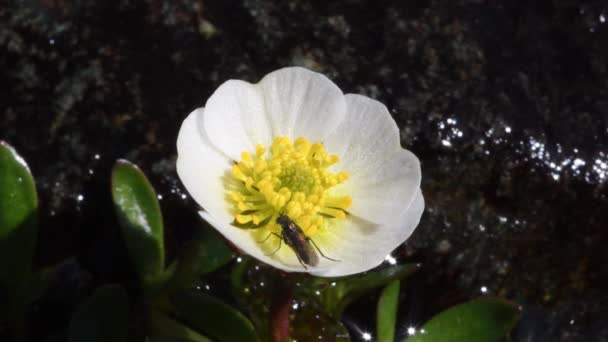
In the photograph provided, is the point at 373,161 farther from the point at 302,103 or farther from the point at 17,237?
the point at 17,237

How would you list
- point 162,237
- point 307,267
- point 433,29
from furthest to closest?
point 433,29
point 162,237
point 307,267

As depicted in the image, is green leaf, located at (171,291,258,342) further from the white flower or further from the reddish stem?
the white flower

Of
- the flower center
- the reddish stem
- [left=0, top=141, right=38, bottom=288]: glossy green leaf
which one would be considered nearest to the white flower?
the flower center

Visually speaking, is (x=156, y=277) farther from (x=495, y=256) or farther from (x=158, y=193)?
(x=495, y=256)

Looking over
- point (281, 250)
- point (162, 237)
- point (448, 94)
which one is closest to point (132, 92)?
point (162, 237)

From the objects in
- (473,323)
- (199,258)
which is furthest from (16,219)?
(473,323)

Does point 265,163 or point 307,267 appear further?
point 265,163

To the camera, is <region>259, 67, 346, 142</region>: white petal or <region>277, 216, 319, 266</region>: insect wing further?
<region>259, 67, 346, 142</region>: white petal

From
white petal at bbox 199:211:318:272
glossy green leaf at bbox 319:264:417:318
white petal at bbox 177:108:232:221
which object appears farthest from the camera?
glossy green leaf at bbox 319:264:417:318
